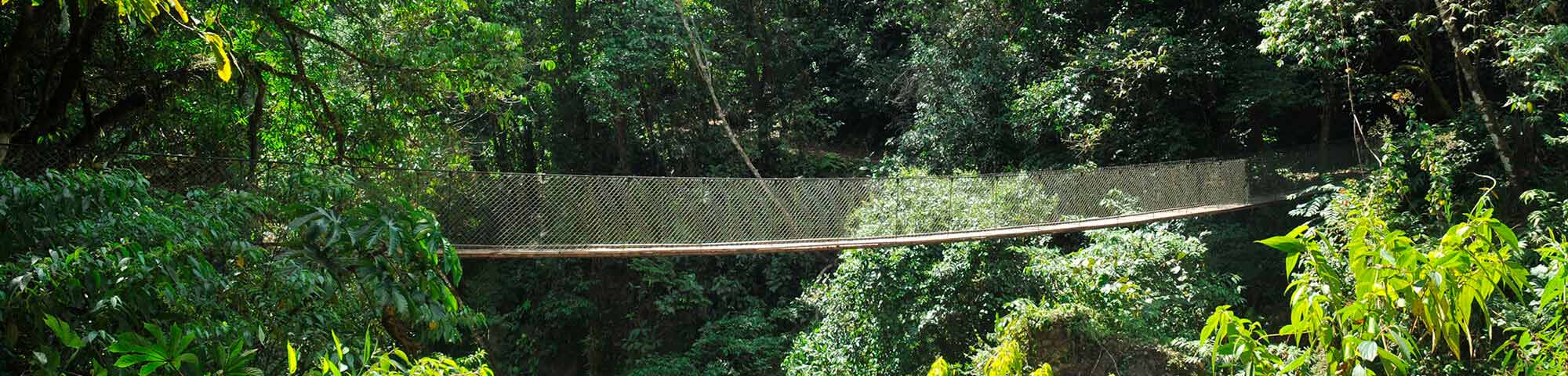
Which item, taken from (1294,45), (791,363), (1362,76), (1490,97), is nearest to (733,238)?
(791,363)

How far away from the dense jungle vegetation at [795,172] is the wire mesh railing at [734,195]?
96 millimetres

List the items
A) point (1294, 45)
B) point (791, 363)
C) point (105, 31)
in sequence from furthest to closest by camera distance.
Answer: point (791, 363) → point (1294, 45) → point (105, 31)

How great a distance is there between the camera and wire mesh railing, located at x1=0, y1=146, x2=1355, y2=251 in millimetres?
2951

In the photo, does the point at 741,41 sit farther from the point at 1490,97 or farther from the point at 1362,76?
the point at 1490,97

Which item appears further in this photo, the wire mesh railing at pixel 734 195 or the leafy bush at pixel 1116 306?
the leafy bush at pixel 1116 306

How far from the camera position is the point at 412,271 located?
181cm

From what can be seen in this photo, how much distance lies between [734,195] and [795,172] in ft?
15.9

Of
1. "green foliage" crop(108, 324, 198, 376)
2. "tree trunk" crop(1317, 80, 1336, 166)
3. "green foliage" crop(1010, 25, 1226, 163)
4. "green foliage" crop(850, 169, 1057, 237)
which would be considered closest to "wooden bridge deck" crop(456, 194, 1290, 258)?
"green foliage" crop(850, 169, 1057, 237)

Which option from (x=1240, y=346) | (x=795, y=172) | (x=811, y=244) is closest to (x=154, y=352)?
(x=1240, y=346)

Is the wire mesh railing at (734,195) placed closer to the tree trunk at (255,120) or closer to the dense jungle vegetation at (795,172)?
the dense jungle vegetation at (795,172)

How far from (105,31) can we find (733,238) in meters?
2.50

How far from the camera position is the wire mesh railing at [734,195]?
9.68 feet

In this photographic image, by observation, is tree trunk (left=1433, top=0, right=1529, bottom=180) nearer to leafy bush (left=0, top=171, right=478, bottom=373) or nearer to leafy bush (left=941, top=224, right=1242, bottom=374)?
leafy bush (left=941, top=224, right=1242, bottom=374)

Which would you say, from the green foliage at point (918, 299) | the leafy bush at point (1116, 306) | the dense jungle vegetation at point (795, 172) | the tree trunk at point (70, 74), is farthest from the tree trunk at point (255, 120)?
the green foliage at point (918, 299)
